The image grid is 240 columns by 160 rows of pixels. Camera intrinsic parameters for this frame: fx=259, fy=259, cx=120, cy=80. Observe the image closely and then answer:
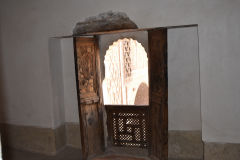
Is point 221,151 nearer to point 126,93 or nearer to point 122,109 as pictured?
point 122,109

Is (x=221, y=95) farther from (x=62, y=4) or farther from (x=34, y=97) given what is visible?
(x=34, y=97)

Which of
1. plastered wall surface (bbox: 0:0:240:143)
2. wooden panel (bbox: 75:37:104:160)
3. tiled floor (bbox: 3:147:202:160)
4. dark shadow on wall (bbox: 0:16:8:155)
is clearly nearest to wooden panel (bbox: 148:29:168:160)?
plastered wall surface (bbox: 0:0:240:143)

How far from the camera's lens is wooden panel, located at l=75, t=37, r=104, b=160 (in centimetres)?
448

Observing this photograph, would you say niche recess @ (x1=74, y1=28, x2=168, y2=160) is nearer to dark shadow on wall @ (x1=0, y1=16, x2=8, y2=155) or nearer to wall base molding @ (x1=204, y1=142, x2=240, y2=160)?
wall base molding @ (x1=204, y1=142, x2=240, y2=160)

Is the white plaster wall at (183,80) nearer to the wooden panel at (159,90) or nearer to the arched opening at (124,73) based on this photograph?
the wooden panel at (159,90)

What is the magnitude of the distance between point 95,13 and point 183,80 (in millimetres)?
1867

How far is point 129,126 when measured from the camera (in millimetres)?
4926

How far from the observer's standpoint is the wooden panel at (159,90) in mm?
4082

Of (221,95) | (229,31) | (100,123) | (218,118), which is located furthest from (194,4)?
(100,123)

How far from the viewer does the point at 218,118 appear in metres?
3.77

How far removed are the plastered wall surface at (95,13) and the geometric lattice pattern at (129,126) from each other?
1177 millimetres

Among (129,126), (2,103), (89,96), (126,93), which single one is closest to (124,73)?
(126,93)

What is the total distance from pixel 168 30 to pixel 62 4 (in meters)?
1.89

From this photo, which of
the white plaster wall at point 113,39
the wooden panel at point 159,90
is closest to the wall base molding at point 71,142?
the wooden panel at point 159,90
